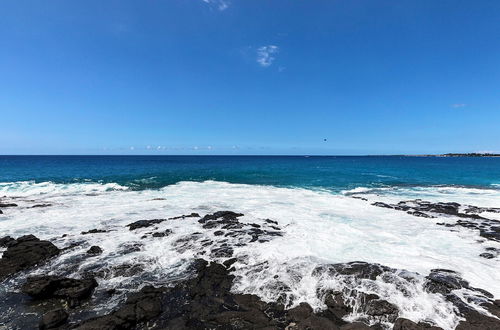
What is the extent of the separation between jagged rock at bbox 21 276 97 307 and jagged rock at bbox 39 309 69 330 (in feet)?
2.23

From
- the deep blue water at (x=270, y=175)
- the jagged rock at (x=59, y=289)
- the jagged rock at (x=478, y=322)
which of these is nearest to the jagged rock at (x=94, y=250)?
the jagged rock at (x=59, y=289)

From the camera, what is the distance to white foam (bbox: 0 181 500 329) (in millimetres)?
8164

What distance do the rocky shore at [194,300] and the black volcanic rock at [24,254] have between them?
0.10 feet

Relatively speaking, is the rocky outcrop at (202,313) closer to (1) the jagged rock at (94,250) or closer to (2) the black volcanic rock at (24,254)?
(1) the jagged rock at (94,250)

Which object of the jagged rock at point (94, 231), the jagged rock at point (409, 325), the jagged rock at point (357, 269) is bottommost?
the jagged rock at point (94, 231)

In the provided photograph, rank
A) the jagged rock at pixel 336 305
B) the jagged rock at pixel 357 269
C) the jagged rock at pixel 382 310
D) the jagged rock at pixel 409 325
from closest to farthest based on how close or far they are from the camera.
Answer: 1. the jagged rock at pixel 409 325
2. the jagged rock at pixel 382 310
3. the jagged rock at pixel 336 305
4. the jagged rock at pixel 357 269

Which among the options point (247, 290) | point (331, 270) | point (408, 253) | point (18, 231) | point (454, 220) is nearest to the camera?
point (247, 290)

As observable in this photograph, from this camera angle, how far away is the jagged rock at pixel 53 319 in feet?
20.5

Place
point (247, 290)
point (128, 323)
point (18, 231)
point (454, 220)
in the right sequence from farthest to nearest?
1. point (454, 220)
2. point (18, 231)
3. point (247, 290)
4. point (128, 323)

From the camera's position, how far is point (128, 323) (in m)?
6.44

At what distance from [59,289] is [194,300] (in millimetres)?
4161

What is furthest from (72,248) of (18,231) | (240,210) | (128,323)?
(240,210)

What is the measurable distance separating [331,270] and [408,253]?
440 centimetres

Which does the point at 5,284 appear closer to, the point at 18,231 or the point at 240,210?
the point at 18,231
